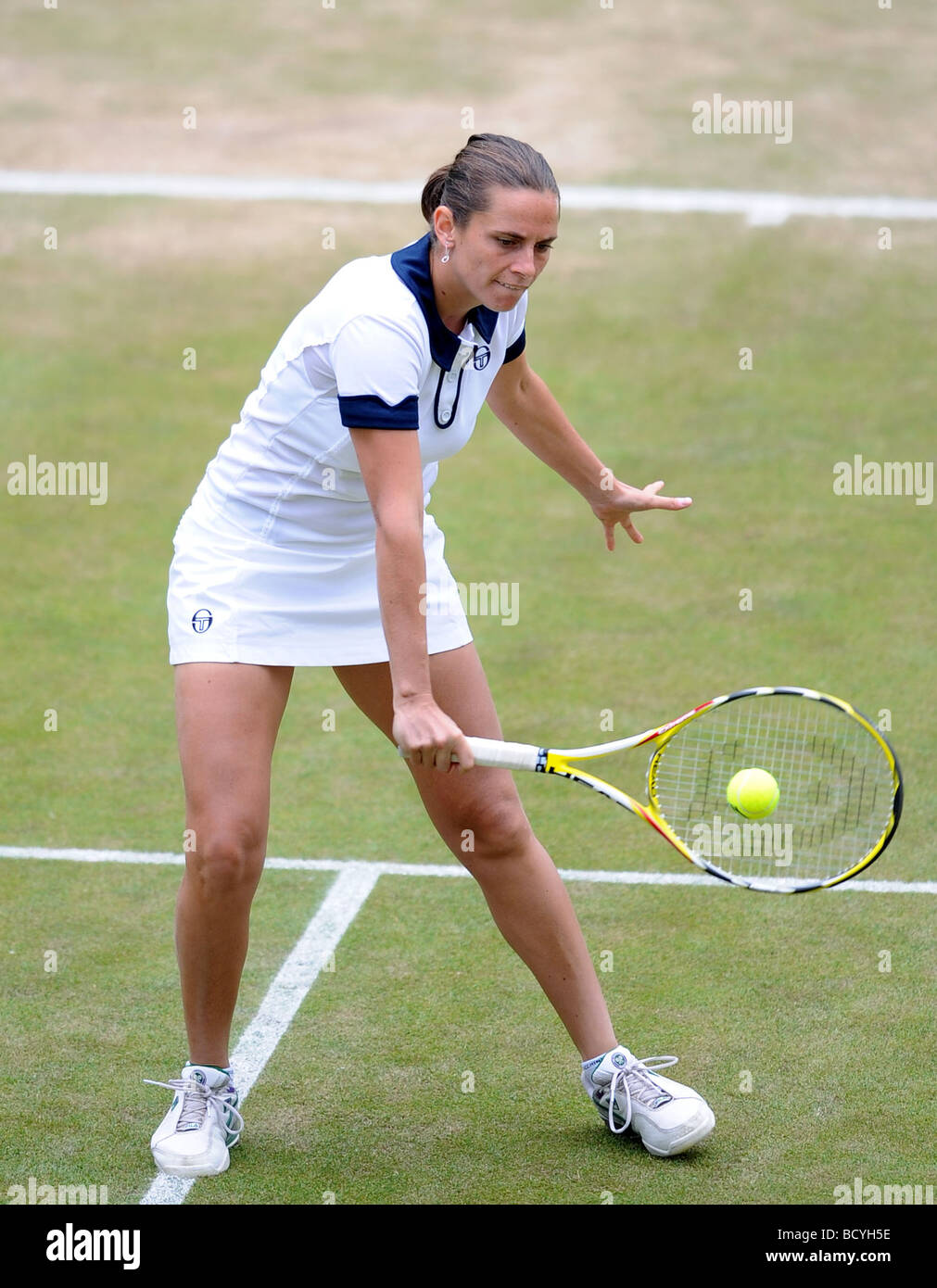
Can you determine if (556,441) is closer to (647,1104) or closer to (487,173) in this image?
(487,173)

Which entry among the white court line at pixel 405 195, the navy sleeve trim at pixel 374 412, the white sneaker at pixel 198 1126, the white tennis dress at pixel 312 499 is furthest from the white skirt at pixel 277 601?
the white court line at pixel 405 195

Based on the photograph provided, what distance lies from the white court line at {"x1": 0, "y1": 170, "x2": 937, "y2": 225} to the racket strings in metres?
6.26

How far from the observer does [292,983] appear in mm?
4270

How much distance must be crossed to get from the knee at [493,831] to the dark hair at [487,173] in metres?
1.25

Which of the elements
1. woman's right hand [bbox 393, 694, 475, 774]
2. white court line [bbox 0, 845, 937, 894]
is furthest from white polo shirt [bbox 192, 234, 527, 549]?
white court line [bbox 0, 845, 937, 894]

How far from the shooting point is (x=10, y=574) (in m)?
7.08

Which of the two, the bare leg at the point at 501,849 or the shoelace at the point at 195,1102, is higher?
the bare leg at the point at 501,849

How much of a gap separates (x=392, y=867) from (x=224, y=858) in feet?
5.34

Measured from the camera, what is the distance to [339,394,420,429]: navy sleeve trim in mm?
3043

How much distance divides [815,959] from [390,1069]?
1250mm

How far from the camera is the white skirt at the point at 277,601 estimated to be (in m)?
3.34

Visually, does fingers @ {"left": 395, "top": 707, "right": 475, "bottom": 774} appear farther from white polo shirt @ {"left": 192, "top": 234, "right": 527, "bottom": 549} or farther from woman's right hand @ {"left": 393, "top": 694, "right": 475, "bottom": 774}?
white polo shirt @ {"left": 192, "top": 234, "right": 527, "bottom": 549}

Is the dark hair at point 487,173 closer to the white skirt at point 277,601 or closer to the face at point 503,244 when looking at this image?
the face at point 503,244

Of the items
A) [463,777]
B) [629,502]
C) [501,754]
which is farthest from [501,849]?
[629,502]
